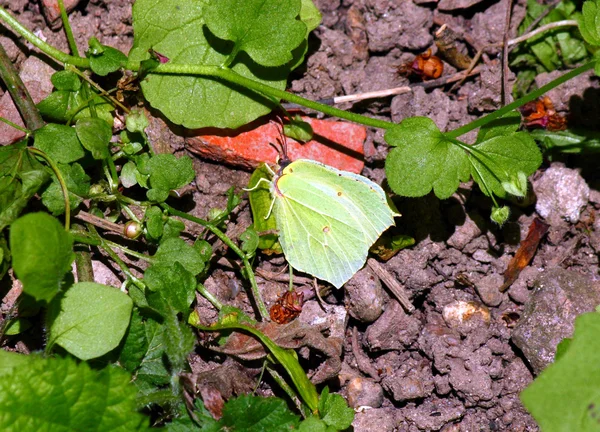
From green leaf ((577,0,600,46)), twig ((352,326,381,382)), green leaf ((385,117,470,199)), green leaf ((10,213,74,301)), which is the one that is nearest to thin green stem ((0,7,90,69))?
green leaf ((10,213,74,301))

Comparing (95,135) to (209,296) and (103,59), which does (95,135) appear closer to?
(103,59)

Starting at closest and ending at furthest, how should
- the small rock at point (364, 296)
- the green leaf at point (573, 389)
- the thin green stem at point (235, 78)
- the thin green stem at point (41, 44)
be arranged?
the green leaf at point (573, 389)
the thin green stem at point (41, 44)
the thin green stem at point (235, 78)
the small rock at point (364, 296)

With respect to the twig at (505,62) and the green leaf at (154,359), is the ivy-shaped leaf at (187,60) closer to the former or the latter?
the green leaf at (154,359)

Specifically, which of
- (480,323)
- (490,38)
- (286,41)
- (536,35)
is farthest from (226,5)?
(480,323)

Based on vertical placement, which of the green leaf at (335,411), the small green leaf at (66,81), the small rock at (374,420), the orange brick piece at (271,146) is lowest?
the small rock at (374,420)

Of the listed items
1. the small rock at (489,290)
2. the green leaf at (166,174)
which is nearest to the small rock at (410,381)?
the small rock at (489,290)

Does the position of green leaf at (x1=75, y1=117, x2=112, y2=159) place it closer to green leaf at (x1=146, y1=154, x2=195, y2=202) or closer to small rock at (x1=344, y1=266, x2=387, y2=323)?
green leaf at (x1=146, y1=154, x2=195, y2=202)

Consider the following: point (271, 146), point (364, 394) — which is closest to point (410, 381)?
point (364, 394)
